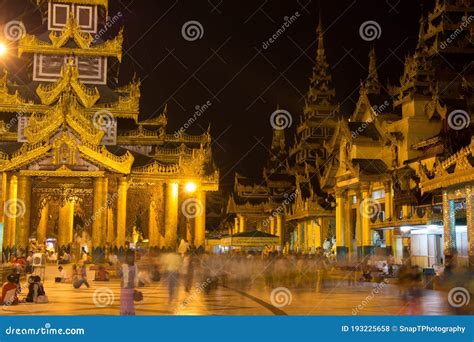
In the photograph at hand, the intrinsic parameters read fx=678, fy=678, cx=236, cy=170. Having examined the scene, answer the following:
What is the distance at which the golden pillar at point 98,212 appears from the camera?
37.5m

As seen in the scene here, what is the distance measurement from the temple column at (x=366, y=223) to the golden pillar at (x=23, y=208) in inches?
775

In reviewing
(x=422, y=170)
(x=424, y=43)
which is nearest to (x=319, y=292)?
(x=422, y=170)

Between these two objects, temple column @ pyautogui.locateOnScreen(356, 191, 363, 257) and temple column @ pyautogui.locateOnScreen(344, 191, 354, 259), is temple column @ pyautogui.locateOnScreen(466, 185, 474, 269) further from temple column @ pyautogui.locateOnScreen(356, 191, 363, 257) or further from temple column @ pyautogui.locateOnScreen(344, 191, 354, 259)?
temple column @ pyautogui.locateOnScreen(344, 191, 354, 259)

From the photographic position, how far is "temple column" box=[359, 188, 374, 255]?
4066cm

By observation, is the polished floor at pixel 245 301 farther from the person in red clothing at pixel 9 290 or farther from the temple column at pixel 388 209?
the temple column at pixel 388 209

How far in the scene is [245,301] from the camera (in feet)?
66.3

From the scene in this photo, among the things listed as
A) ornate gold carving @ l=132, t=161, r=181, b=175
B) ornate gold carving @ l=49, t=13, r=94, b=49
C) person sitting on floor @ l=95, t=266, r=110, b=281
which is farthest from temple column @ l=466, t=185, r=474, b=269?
ornate gold carving @ l=49, t=13, r=94, b=49

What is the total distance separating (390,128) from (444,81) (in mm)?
4358

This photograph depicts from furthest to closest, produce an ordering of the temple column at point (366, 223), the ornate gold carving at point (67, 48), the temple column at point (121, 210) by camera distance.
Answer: the ornate gold carving at point (67, 48) → the temple column at point (366, 223) → the temple column at point (121, 210)

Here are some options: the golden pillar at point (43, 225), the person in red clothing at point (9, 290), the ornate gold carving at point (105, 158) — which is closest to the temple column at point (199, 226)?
the ornate gold carving at point (105, 158)

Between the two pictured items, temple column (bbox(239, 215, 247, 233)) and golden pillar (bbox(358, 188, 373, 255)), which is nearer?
golden pillar (bbox(358, 188, 373, 255))

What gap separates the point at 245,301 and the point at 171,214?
2065cm

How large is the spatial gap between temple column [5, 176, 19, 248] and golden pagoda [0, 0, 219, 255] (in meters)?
0.06

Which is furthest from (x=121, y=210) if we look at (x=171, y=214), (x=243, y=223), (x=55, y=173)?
(x=243, y=223)
